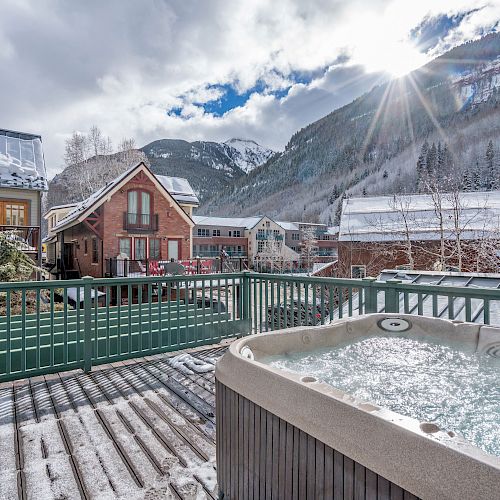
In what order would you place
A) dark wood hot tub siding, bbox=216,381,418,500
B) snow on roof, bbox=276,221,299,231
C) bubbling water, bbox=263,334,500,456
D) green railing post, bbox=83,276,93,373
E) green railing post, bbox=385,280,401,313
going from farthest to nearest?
snow on roof, bbox=276,221,299,231, green railing post, bbox=83,276,93,373, green railing post, bbox=385,280,401,313, bubbling water, bbox=263,334,500,456, dark wood hot tub siding, bbox=216,381,418,500

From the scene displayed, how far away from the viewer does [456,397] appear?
1.83 metres

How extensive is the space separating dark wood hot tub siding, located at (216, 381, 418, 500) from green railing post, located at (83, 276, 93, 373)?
221 centimetres

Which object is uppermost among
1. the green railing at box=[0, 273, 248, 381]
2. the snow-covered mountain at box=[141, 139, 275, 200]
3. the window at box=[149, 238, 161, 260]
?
the snow-covered mountain at box=[141, 139, 275, 200]

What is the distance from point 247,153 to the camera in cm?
11994

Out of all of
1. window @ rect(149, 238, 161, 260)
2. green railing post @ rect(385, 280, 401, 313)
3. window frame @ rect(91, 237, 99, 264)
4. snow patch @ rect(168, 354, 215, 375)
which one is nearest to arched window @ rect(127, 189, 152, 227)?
→ window @ rect(149, 238, 161, 260)

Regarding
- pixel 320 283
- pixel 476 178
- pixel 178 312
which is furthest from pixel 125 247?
pixel 476 178

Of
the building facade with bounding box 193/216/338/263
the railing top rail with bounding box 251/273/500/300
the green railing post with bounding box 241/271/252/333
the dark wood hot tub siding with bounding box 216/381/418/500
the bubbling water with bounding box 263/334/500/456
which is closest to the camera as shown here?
the dark wood hot tub siding with bounding box 216/381/418/500

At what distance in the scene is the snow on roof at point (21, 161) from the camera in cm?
1010

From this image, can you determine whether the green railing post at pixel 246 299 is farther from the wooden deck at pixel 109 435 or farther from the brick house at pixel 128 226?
the brick house at pixel 128 226

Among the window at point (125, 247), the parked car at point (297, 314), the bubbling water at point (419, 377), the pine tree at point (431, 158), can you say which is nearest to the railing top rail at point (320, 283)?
the parked car at point (297, 314)

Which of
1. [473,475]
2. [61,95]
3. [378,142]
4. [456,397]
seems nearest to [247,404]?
[473,475]

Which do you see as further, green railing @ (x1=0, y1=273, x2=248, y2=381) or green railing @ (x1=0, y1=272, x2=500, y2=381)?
green railing @ (x1=0, y1=273, x2=248, y2=381)

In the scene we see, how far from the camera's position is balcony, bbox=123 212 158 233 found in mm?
15117

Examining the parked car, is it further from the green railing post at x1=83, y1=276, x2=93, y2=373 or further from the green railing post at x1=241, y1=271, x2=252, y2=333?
the green railing post at x1=83, y1=276, x2=93, y2=373
